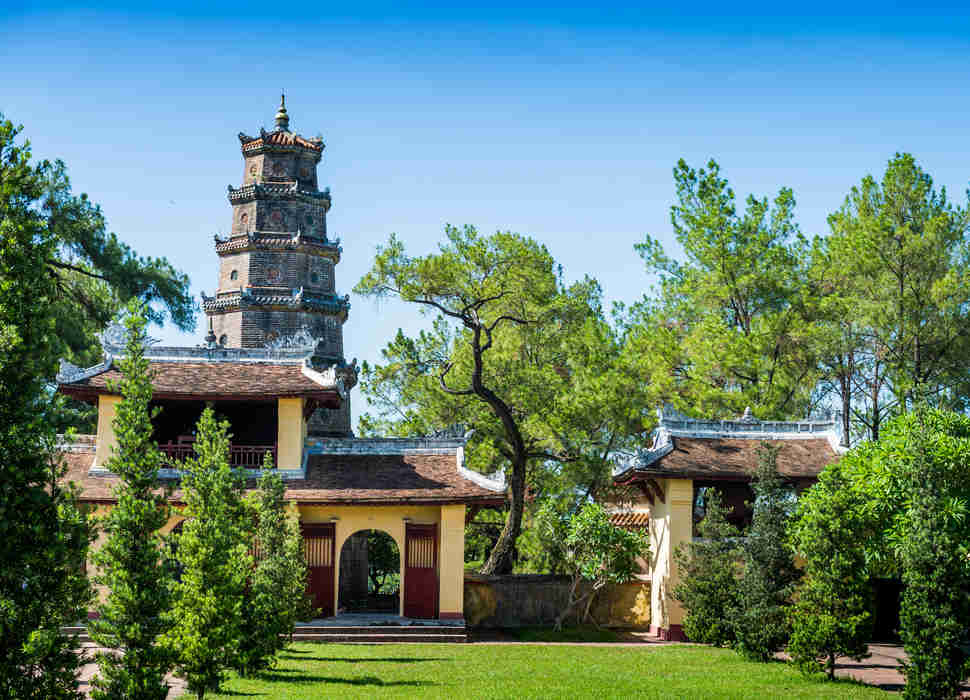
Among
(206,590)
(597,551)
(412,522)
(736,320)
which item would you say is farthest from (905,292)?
(206,590)

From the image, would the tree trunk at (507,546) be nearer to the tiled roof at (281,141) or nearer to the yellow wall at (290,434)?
the yellow wall at (290,434)

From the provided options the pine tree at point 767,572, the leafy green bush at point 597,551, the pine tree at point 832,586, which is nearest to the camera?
the pine tree at point 832,586

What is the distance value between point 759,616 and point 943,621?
17.4ft

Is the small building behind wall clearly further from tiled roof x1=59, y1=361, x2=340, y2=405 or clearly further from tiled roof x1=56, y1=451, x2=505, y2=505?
tiled roof x1=59, y1=361, x2=340, y2=405

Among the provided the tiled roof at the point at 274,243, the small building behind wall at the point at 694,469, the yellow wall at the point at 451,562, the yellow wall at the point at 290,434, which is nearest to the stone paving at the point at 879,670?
the small building behind wall at the point at 694,469

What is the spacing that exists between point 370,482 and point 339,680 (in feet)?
31.3

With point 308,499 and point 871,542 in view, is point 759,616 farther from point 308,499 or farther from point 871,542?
point 308,499

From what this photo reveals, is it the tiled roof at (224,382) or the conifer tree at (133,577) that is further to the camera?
the tiled roof at (224,382)

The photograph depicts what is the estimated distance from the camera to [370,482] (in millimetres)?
27094

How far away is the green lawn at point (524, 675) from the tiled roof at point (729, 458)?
4.46 metres

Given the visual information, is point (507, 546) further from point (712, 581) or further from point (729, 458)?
point (712, 581)

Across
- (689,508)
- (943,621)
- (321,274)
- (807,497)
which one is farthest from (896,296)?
(321,274)

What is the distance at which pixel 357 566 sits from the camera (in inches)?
1531

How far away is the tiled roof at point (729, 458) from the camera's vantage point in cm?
2616
